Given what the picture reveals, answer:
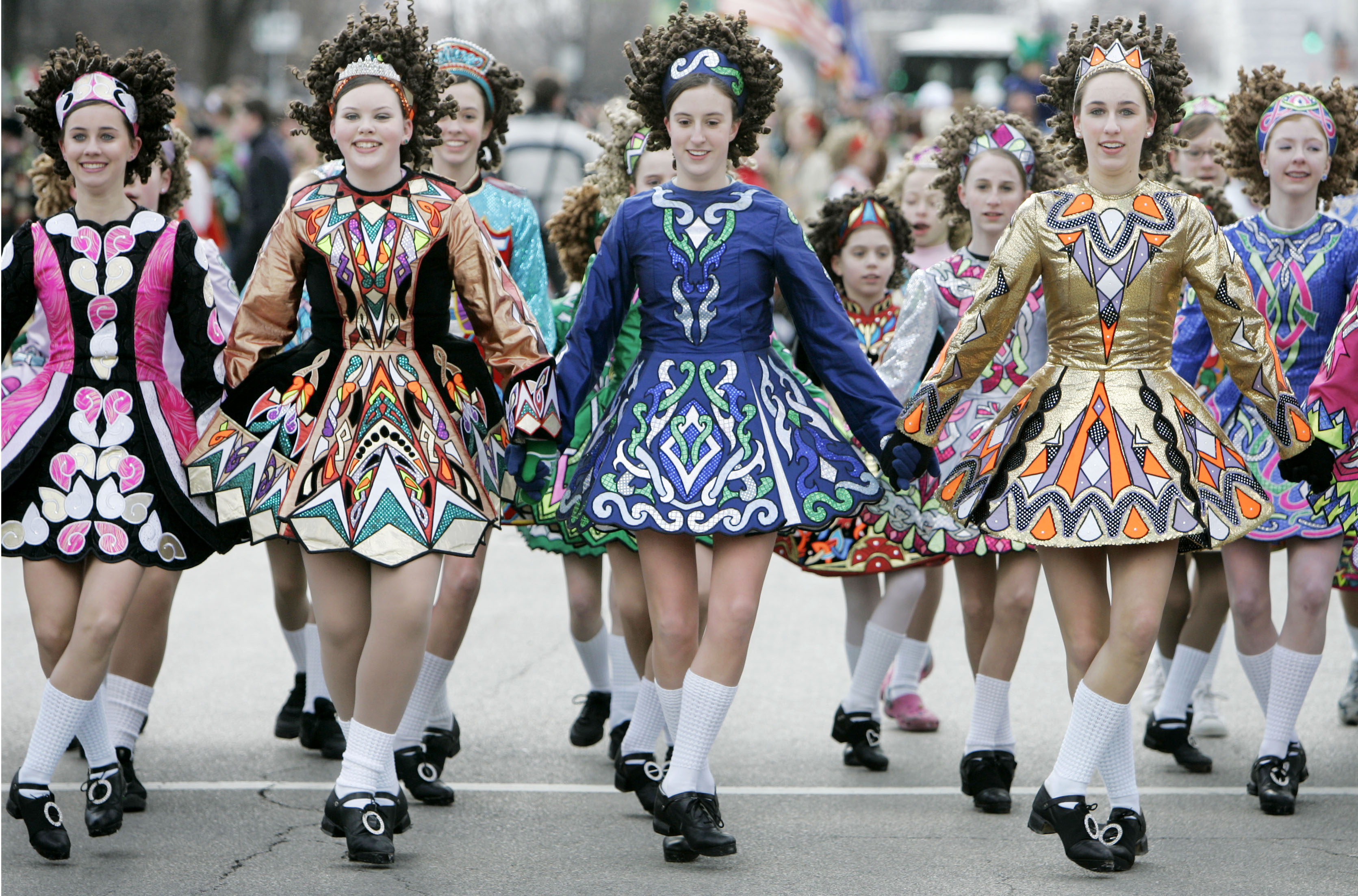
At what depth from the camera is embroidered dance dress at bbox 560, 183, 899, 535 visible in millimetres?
5211

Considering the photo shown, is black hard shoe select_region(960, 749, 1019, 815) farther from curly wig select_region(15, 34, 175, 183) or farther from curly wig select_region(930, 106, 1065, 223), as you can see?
curly wig select_region(15, 34, 175, 183)

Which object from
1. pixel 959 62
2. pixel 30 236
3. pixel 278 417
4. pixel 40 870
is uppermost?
pixel 959 62

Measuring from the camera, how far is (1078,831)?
5012 mm

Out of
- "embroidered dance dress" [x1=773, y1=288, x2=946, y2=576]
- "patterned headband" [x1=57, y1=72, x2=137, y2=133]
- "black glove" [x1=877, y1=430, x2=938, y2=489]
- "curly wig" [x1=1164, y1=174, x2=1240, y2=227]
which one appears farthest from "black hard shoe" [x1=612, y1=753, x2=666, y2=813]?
"curly wig" [x1=1164, y1=174, x2=1240, y2=227]

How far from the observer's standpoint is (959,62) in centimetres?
4088

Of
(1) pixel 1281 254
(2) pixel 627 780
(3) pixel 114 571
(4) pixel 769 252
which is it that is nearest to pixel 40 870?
(3) pixel 114 571

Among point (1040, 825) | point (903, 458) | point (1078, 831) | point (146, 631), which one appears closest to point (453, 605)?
point (146, 631)

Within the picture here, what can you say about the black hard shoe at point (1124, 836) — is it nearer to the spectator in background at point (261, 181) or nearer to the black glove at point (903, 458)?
the black glove at point (903, 458)

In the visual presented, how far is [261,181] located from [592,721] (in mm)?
9224

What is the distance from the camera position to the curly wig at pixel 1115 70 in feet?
17.7

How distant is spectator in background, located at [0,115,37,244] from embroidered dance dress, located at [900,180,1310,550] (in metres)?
11.9

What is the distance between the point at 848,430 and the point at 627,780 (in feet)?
4.38

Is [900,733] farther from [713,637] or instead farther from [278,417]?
[278,417]

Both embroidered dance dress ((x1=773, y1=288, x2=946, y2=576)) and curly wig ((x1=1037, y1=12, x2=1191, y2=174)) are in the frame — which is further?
embroidered dance dress ((x1=773, y1=288, x2=946, y2=576))
